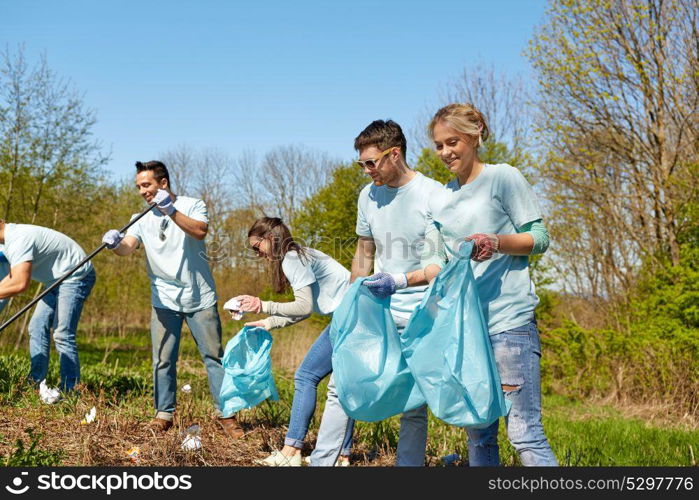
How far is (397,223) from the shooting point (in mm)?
3250

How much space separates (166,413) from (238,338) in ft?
2.68

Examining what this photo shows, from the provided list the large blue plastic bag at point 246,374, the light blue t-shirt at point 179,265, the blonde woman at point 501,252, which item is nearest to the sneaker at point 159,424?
the large blue plastic bag at point 246,374

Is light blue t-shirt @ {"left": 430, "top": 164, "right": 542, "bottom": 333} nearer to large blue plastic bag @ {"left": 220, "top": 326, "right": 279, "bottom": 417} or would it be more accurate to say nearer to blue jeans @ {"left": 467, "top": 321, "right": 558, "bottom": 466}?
blue jeans @ {"left": 467, "top": 321, "right": 558, "bottom": 466}

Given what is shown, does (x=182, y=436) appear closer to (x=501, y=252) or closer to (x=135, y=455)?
(x=135, y=455)

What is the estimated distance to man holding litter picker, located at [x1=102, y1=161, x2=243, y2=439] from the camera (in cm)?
430

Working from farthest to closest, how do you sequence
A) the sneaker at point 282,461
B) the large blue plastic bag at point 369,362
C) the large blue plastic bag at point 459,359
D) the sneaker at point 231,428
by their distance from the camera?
the sneaker at point 231,428
the sneaker at point 282,461
the large blue plastic bag at point 369,362
the large blue plastic bag at point 459,359

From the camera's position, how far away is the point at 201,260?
4.38 m

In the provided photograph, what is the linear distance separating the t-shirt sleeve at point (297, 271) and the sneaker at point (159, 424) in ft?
4.63

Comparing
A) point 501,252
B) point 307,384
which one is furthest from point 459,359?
point 307,384

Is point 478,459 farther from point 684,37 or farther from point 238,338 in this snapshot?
point 684,37

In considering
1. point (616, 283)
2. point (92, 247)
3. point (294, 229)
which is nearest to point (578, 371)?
point (616, 283)

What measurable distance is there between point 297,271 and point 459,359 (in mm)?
1383

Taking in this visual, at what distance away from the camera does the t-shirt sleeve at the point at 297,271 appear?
369 centimetres

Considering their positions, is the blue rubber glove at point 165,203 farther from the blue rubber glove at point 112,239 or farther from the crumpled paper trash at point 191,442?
the crumpled paper trash at point 191,442
